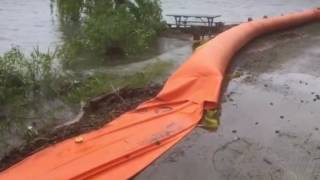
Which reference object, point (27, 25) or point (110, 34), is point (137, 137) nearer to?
point (110, 34)

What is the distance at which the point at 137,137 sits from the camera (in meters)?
6.56

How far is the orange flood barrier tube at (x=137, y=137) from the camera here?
578 centimetres

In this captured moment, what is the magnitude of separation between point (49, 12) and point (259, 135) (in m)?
24.1

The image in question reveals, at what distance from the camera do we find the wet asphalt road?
234 inches

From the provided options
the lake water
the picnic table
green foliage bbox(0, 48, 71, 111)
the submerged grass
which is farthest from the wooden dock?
green foliage bbox(0, 48, 71, 111)

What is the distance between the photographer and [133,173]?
575 centimetres

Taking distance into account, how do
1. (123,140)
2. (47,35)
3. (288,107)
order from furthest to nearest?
1. (47,35)
2. (288,107)
3. (123,140)

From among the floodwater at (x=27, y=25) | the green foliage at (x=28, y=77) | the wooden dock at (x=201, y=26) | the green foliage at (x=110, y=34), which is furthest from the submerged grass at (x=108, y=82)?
the floodwater at (x=27, y=25)

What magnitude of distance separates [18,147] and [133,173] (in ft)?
6.64

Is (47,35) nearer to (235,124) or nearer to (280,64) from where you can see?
(280,64)

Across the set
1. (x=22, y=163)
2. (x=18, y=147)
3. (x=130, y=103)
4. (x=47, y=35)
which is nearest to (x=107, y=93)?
(x=130, y=103)

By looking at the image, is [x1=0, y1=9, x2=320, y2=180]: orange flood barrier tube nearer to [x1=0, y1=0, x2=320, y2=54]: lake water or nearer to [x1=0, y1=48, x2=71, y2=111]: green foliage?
[x1=0, y1=48, x2=71, y2=111]: green foliage

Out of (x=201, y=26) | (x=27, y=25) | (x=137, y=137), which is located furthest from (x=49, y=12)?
(x=137, y=137)

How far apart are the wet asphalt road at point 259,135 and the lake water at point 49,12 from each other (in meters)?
9.27
